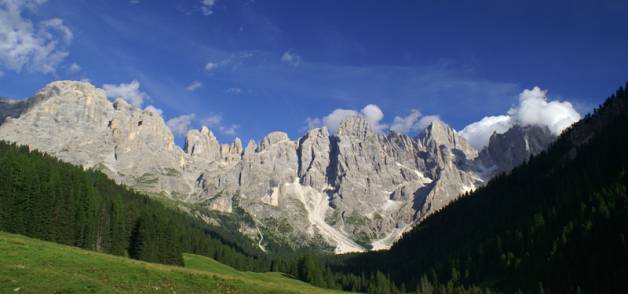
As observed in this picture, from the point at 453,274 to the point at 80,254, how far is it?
443 feet

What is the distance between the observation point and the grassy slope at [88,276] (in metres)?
39.8

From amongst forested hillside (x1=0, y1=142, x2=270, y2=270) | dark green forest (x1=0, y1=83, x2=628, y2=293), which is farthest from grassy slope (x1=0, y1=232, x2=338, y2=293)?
dark green forest (x1=0, y1=83, x2=628, y2=293)

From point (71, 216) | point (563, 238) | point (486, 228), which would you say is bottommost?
point (71, 216)

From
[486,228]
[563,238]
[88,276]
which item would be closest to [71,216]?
[88,276]

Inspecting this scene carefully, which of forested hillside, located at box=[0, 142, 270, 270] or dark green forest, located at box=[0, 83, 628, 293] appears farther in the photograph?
dark green forest, located at box=[0, 83, 628, 293]

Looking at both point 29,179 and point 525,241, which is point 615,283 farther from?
point 29,179

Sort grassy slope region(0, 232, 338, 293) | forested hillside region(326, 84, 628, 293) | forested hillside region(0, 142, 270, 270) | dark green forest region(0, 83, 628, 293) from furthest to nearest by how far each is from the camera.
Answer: forested hillside region(326, 84, 628, 293) → dark green forest region(0, 83, 628, 293) → forested hillside region(0, 142, 270, 270) → grassy slope region(0, 232, 338, 293)

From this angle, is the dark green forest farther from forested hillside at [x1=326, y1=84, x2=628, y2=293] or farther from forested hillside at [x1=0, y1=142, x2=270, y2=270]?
forested hillside at [x1=326, y1=84, x2=628, y2=293]

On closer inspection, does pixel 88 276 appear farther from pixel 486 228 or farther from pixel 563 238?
pixel 486 228

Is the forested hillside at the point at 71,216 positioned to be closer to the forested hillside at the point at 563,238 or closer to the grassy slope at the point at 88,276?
the grassy slope at the point at 88,276

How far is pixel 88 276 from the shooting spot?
48.6 metres

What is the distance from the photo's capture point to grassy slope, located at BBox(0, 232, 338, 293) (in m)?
39.8

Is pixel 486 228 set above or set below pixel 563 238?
above

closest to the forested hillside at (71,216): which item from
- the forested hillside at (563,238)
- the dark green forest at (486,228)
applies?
the dark green forest at (486,228)
